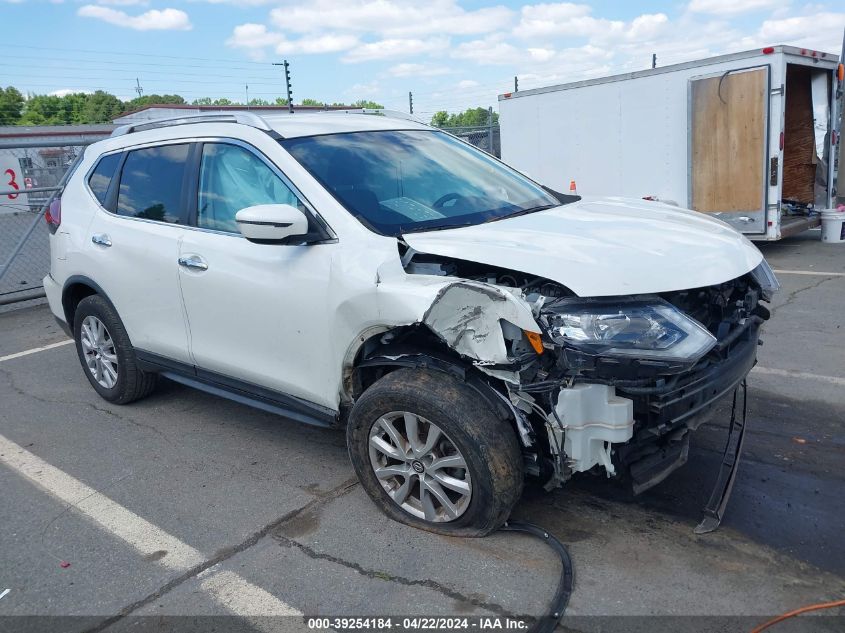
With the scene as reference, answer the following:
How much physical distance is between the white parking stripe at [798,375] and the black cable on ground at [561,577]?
9.06 feet

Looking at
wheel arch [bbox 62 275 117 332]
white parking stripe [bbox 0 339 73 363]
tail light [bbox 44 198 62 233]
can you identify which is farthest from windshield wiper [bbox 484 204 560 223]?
white parking stripe [bbox 0 339 73 363]

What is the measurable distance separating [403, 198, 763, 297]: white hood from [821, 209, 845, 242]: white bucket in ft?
26.5

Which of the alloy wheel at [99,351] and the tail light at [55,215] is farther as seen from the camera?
the tail light at [55,215]

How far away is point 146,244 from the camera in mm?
4426

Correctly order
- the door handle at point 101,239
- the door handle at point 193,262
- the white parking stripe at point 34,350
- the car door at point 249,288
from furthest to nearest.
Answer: the white parking stripe at point 34,350, the door handle at point 101,239, the door handle at point 193,262, the car door at point 249,288

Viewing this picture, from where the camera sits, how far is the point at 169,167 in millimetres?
4469

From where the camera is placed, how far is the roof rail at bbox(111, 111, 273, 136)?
4047 millimetres

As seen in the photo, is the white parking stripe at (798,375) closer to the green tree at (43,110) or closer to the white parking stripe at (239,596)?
the white parking stripe at (239,596)

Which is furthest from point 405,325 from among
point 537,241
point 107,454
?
point 107,454

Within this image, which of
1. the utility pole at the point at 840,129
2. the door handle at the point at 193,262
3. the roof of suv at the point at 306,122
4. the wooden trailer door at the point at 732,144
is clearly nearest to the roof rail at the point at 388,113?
the roof of suv at the point at 306,122

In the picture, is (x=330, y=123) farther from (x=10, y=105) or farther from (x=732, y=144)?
(x=10, y=105)

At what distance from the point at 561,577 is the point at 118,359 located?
11.2 ft

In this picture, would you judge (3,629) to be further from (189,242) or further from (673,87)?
(673,87)

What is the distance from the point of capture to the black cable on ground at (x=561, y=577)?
107 inches
